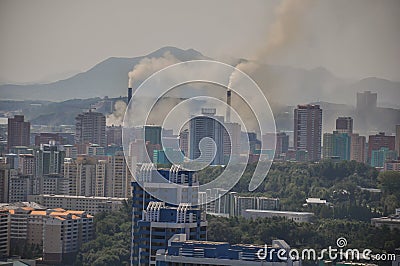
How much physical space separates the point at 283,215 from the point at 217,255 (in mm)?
3735

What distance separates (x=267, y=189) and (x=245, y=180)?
0.31 meters

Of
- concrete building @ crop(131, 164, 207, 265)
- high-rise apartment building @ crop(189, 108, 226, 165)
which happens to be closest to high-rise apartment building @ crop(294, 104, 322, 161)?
high-rise apartment building @ crop(189, 108, 226, 165)

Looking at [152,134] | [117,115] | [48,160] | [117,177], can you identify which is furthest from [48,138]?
[152,134]

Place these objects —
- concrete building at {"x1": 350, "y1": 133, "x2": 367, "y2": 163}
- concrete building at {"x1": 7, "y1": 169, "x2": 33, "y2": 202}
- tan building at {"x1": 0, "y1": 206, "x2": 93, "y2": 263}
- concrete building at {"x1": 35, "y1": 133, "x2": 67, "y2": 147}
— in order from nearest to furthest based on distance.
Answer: tan building at {"x1": 0, "y1": 206, "x2": 93, "y2": 263} → concrete building at {"x1": 350, "y1": 133, "x2": 367, "y2": 163} → concrete building at {"x1": 7, "y1": 169, "x2": 33, "y2": 202} → concrete building at {"x1": 35, "y1": 133, "x2": 67, "y2": 147}

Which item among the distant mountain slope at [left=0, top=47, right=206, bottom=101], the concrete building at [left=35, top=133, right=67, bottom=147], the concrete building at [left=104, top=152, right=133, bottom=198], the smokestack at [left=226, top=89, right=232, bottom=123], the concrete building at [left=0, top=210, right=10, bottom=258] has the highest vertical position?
the distant mountain slope at [left=0, top=47, right=206, bottom=101]

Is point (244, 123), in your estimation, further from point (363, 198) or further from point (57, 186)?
point (57, 186)

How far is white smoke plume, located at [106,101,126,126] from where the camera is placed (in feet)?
27.5

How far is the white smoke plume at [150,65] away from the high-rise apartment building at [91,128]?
43.2 inches

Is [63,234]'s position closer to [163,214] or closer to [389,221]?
[389,221]

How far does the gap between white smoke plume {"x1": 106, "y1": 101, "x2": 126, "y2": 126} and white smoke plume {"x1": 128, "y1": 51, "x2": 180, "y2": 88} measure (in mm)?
303

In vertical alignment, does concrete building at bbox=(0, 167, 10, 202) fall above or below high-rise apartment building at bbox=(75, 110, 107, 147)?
below

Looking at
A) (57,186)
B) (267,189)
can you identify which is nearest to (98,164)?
(57,186)

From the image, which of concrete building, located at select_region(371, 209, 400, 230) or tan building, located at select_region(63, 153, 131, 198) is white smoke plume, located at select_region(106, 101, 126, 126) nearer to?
tan building, located at select_region(63, 153, 131, 198)

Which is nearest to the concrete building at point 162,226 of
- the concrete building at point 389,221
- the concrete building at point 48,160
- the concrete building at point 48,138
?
the concrete building at point 389,221
